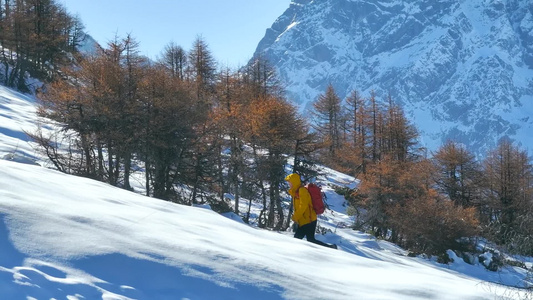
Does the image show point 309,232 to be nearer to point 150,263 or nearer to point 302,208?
point 302,208

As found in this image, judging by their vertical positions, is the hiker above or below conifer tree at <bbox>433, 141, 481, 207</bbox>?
below

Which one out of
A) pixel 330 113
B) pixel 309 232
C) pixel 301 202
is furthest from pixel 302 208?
pixel 330 113

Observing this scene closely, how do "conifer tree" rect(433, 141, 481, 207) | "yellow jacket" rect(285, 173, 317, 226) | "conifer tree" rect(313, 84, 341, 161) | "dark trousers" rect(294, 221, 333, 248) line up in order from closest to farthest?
1. "yellow jacket" rect(285, 173, 317, 226)
2. "dark trousers" rect(294, 221, 333, 248)
3. "conifer tree" rect(433, 141, 481, 207)
4. "conifer tree" rect(313, 84, 341, 161)

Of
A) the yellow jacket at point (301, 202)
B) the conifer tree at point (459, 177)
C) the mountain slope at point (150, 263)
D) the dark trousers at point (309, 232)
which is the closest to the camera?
the mountain slope at point (150, 263)

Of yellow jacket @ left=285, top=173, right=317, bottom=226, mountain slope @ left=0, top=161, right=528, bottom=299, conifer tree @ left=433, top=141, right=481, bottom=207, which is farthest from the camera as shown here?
conifer tree @ left=433, top=141, right=481, bottom=207

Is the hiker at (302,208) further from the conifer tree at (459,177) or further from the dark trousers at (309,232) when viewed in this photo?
A: the conifer tree at (459,177)

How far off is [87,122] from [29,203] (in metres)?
16.6

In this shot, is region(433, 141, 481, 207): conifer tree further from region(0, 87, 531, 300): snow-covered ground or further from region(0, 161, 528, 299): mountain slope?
region(0, 161, 528, 299): mountain slope

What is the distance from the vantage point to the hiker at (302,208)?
31.7 feet

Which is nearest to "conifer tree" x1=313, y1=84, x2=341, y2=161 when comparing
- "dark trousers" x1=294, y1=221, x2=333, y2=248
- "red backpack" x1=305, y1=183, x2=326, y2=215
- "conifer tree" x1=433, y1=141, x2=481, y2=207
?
"conifer tree" x1=433, y1=141, x2=481, y2=207

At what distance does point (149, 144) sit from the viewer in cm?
2241

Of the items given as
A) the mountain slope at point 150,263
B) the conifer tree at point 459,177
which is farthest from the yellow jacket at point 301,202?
the conifer tree at point 459,177

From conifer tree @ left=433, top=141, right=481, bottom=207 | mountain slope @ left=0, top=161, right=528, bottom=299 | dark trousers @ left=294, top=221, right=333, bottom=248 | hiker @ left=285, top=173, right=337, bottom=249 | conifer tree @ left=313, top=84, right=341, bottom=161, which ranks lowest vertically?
mountain slope @ left=0, top=161, right=528, bottom=299

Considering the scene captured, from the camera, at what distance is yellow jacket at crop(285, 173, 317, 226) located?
9641mm
